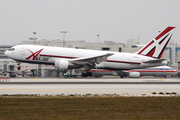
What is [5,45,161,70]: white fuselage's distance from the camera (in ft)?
171

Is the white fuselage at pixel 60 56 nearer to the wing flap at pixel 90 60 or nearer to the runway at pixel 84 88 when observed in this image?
the wing flap at pixel 90 60

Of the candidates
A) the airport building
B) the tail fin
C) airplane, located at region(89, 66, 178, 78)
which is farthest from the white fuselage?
the airport building

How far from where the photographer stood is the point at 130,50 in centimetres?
9956

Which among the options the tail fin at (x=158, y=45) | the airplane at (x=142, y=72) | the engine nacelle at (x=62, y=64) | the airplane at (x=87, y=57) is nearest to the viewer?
the engine nacelle at (x=62, y=64)

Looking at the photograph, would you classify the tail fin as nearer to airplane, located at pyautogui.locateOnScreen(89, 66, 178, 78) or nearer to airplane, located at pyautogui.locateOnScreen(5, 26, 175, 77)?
airplane, located at pyautogui.locateOnScreen(5, 26, 175, 77)

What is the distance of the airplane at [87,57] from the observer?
51.4 meters
